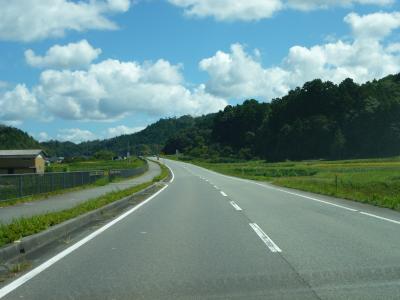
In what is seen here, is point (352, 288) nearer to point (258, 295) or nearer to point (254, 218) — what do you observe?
point (258, 295)

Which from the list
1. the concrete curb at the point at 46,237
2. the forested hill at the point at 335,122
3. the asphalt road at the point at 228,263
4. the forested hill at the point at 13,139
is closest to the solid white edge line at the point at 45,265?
the asphalt road at the point at 228,263

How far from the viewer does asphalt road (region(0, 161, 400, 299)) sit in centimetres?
686

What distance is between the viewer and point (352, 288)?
6922 millimetres

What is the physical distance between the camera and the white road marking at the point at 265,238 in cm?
1016

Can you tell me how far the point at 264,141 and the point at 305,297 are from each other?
15852 cm

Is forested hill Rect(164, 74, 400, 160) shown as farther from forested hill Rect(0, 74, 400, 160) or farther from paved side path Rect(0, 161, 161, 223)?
paved side path Rect(0, 161, 161, 223)

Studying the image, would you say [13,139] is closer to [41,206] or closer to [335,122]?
[335,122]

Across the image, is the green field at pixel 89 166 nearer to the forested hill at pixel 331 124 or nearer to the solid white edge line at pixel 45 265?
the forested hill at pixel 331 124

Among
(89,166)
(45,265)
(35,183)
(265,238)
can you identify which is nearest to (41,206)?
(35,183)

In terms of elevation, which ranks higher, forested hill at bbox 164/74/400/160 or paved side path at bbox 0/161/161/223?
forested hill at bbox 164/74/400/160

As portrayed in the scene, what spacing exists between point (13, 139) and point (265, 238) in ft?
468

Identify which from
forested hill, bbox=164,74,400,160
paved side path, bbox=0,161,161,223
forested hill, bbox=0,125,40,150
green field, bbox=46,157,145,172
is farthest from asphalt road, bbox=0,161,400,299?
forested hill, bbox=0,125,40,150

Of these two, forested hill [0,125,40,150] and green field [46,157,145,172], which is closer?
green field [46,157,145,172]

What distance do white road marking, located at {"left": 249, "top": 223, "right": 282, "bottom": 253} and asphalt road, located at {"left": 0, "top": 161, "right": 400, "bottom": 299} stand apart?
0.06ft
